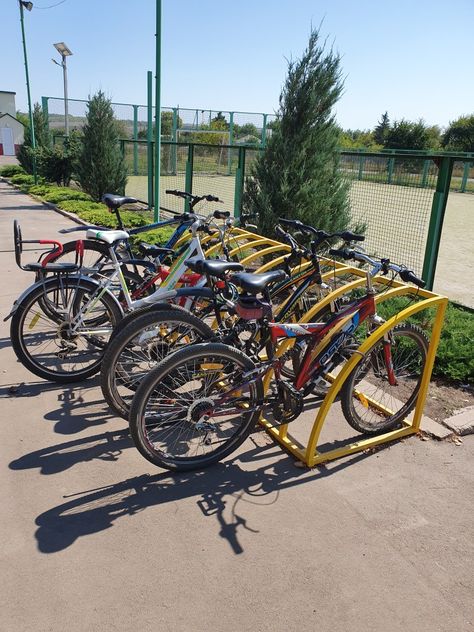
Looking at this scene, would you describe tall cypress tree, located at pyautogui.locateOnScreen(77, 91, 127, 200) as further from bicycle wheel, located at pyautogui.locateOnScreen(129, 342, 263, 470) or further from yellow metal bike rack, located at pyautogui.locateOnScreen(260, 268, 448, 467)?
bicycle wheel, located at pyautogui.locateOnScreen(129, 342, 263, 470)

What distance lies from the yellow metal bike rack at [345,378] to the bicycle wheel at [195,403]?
0.94 feet

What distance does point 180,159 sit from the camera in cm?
2141

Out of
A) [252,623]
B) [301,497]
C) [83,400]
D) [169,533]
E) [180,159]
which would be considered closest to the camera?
[252,623]

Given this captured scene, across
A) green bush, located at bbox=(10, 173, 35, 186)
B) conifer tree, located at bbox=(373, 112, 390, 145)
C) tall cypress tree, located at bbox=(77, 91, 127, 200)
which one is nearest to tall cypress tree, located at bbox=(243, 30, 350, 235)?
tall cypress tree, located at bbox=(77, 91, 127, 200)

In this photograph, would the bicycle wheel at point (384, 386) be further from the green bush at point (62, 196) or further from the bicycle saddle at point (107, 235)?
the green bush at point (62, 196)

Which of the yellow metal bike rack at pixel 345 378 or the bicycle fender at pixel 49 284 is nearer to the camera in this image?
the yellow metal bike rack at pixel 345 378

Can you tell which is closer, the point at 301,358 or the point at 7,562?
the point at 7,562

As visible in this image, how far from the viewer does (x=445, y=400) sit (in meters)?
3.90

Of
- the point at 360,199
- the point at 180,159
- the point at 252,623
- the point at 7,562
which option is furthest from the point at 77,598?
the point at 180,159

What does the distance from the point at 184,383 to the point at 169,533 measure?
0.76 metres

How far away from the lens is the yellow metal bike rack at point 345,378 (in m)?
2.98

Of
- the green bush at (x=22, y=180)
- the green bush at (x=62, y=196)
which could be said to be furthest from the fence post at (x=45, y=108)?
the green bush at (x=62, y=196)

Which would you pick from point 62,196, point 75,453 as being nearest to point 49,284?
point 75,453

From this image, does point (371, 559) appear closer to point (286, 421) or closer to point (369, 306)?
point (286, 421)
